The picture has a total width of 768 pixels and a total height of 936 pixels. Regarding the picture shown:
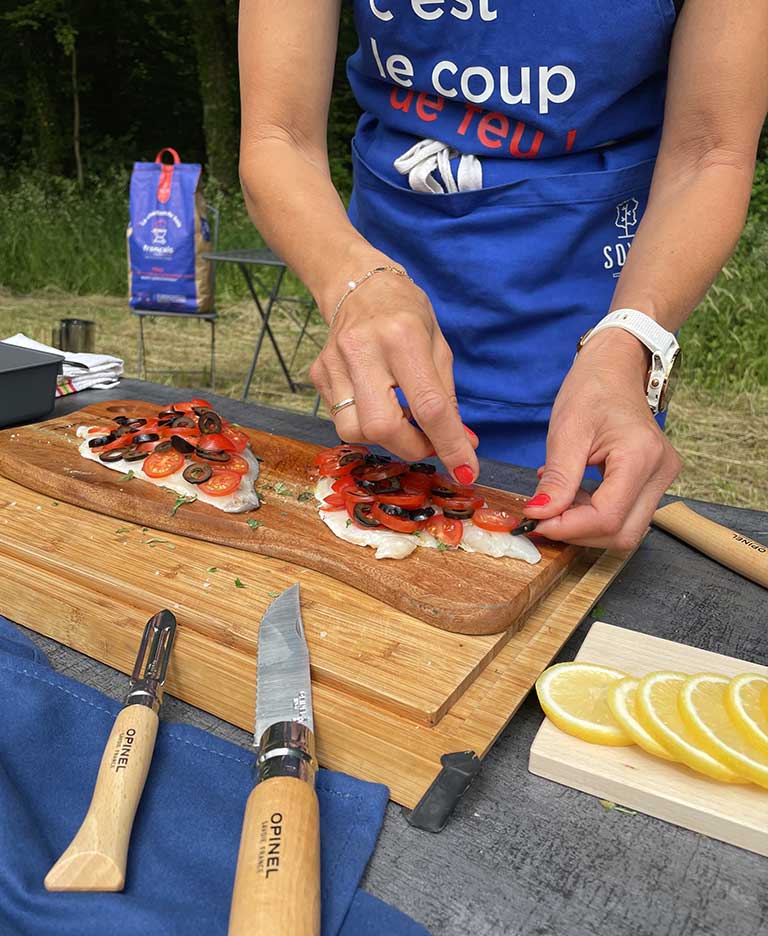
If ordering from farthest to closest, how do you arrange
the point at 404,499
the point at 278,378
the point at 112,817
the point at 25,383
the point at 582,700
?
the point at 278,378
the point at 25,383
the point at 404,499
the point at 582,700
the point at 112,817

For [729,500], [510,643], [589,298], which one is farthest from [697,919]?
[729,500]

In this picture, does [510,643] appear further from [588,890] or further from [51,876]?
[51,876]

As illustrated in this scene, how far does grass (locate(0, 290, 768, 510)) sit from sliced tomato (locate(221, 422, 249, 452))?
3.71m

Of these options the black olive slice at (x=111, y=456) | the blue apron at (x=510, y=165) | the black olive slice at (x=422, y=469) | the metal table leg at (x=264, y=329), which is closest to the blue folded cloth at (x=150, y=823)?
the black olive slice at (x=111, y=456)

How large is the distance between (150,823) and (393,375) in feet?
2.93

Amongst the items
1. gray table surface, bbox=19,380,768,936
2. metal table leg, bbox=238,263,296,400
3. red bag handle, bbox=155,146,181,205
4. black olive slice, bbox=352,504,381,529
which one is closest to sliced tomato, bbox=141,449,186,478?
black olive slice, bbox=352,504,381,529

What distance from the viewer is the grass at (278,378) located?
18.3 feet

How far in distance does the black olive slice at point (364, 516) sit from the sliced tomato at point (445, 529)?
0.40ft

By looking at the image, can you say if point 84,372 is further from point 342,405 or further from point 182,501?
point 342,405

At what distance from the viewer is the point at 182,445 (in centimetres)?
212

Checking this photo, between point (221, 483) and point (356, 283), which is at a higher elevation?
point (356, 283)

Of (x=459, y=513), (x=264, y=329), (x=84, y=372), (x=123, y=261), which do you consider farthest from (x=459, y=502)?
(x=123, y=261)

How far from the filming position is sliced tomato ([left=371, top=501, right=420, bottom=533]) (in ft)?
6.04

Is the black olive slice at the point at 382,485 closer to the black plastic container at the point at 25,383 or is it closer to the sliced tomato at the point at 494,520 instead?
the sliced tomato at the point at 494,520
